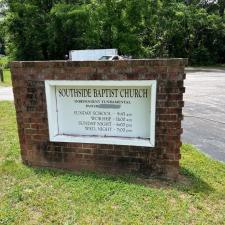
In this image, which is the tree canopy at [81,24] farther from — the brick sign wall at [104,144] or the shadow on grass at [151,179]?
the shadow on grass at [151,179]

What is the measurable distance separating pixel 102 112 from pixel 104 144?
0.41 m

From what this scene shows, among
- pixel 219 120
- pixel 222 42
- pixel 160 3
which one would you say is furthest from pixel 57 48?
pixel 219 120

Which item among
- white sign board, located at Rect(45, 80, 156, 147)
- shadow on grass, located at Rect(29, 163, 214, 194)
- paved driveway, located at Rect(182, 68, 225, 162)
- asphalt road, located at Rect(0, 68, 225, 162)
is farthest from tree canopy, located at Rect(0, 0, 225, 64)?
shadow on grass, located at Rect(29, 163, 214, 194)

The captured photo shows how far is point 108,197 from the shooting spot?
11.8 ft

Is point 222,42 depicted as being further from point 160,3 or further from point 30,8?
point 30,8

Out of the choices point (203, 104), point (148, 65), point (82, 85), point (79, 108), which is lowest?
point (203, 104)

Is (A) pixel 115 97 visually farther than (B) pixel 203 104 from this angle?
No

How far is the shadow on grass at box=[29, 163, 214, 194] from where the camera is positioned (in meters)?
3.83

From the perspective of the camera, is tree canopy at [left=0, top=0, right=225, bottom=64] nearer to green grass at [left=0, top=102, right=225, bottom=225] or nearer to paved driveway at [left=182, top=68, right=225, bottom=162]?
paved driveway at [left=182, top=68, right=225, bottom=162]

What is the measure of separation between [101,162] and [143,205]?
970 millimetres

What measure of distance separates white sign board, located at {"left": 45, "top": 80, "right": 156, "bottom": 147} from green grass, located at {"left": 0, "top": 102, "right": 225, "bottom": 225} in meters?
0.49

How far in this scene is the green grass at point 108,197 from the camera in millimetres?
3227

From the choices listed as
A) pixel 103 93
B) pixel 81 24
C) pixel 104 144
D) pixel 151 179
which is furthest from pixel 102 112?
pixel 81 24

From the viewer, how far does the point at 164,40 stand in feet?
99.9
